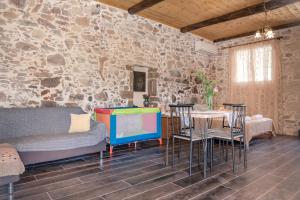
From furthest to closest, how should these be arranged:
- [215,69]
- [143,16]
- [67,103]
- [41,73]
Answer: [215,69] → [143,16] → [67,103] → [41,73]

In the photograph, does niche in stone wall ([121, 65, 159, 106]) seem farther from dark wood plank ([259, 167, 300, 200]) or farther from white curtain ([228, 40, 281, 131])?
dark wood plank ([259, 167, 300, 200])

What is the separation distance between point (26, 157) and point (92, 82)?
192 centimetres

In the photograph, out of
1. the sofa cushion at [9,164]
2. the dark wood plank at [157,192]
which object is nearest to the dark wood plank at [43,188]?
the sofa cushion at [9,164]

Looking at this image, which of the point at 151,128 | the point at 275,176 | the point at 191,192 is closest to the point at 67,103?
the point at 151,128

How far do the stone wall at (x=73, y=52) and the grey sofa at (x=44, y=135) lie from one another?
388 millimetres

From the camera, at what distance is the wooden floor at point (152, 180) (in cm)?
204

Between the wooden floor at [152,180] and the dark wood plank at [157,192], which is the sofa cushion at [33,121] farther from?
the dark wood plank at [157,192]

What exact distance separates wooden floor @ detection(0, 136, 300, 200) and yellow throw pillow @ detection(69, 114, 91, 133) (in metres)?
0.47

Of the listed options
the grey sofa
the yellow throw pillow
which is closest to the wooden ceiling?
the yellow throw pillow

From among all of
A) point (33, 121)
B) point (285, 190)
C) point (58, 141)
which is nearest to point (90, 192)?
point (58, 141)

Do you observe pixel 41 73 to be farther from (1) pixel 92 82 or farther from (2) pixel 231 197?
(2) pixel 231 197

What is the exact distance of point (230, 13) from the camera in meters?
4.57

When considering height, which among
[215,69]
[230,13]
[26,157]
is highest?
[230,13]

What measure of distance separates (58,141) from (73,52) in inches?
72.3
